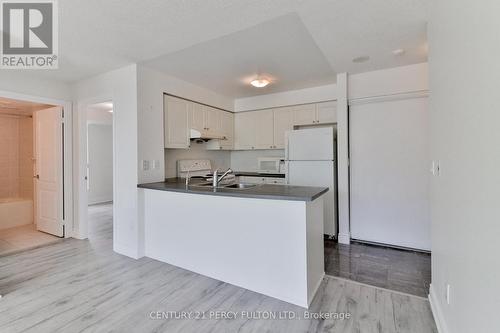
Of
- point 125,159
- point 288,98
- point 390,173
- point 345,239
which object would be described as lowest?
point 345,239

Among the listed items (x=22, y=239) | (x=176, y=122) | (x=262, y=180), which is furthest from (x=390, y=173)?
(x=22, y=239)

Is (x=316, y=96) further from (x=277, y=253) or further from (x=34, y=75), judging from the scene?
(x=34, y=75)

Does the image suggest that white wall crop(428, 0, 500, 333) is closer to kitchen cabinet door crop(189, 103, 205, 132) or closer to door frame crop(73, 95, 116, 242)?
kitchen cabinet door crop(189, 103, 205, 132)

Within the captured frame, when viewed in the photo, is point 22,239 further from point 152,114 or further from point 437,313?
point 437,313

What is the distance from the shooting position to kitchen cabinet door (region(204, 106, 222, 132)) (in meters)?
4.30

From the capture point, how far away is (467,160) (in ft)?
3.97

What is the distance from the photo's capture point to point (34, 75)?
11.3 feet

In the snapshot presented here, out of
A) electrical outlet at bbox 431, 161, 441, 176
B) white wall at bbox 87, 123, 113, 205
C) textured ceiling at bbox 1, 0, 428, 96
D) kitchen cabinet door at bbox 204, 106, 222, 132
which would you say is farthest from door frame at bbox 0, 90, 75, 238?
electrical outlet at bbox 431, 161, 441, 176

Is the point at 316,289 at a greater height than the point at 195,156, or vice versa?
the point at 195,156

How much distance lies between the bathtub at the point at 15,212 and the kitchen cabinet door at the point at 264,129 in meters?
4.60

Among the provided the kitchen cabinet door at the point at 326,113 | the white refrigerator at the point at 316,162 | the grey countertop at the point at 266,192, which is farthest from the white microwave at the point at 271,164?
the grey countertop at the point at 266,192

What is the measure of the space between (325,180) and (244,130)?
2.08 m

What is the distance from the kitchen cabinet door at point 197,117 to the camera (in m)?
3.95

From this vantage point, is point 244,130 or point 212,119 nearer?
point 212,119
